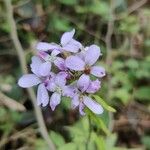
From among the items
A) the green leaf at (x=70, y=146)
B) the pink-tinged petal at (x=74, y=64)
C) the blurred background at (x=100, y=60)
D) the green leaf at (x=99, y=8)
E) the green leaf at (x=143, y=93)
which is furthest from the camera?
the green leaf at (x=99, y=8)

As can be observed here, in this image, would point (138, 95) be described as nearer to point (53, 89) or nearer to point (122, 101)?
point (122, 101)

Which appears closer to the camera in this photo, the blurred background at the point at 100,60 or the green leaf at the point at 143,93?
the blurred background at the point at 100,60

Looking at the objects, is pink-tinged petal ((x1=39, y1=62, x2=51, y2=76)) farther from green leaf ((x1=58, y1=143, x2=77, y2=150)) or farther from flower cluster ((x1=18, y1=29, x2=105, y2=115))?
green leaf ((x1=58, y1=143, x2=77, y2=150))

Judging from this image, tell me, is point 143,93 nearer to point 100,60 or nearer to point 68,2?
point 100,60

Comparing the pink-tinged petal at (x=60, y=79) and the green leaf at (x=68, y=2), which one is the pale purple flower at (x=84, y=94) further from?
the green leaf at (x=68, y=2)

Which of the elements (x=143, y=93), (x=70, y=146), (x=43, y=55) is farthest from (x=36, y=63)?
(x=143, y=93)

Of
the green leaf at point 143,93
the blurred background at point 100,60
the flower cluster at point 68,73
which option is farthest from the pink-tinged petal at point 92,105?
Answer: the green leaf at point 143,93

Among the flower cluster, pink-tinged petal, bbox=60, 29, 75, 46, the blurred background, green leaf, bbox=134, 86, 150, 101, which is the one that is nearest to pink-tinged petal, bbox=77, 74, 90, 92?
the flower cluster
